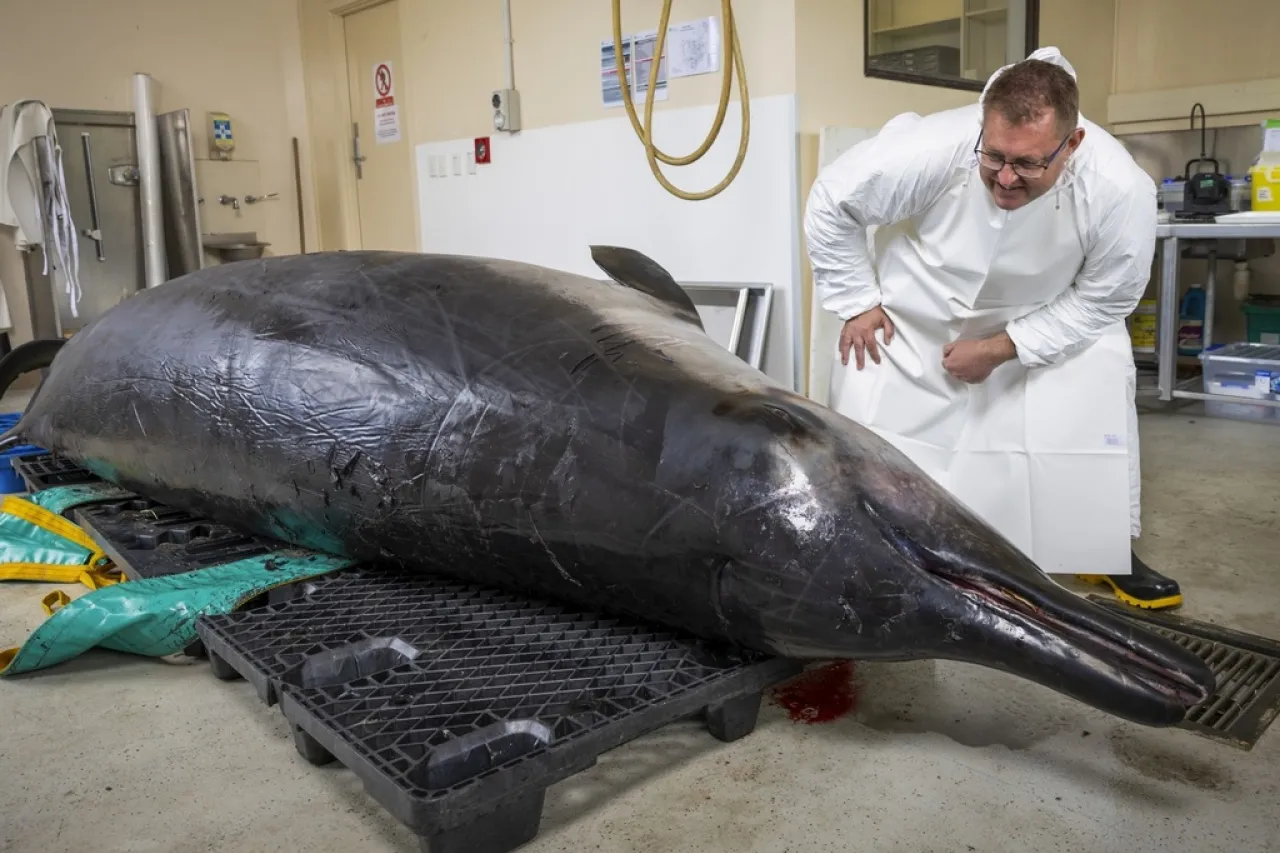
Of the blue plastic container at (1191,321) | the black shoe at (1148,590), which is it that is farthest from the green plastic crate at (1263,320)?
the black shoe at (1148,590)

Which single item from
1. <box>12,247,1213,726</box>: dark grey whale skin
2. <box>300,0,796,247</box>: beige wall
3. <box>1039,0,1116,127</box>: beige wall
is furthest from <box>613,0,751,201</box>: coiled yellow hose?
<box>1039,0,1116,127</box>: beige wall

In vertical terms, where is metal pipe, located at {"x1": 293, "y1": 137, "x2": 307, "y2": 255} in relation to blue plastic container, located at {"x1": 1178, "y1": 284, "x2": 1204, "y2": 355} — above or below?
above

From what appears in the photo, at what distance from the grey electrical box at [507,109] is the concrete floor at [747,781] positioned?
3.65 meters

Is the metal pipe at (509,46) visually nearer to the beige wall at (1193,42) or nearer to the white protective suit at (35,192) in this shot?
the white protective suit at (35,192)

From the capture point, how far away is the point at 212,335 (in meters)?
2.45

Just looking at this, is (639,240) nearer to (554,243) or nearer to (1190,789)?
(554,243)

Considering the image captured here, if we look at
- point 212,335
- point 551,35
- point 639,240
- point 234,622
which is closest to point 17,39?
point 551,35

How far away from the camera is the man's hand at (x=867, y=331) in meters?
2.71

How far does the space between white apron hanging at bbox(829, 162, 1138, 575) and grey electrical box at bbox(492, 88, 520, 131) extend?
3004mm

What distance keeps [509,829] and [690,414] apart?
71 centimetres

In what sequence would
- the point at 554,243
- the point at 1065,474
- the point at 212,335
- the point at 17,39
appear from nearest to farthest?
1. the point at 212,335
2. the point at 1065,474
3. the point at 554,243
4. the point at 17,39

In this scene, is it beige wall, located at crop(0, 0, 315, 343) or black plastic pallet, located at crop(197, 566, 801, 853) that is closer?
black plastic pallet, located at crop(197, 566, 801, 853)

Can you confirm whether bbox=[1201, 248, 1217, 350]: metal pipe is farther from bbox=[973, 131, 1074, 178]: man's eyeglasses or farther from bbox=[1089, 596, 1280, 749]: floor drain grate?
bbox=[973, 131, 1074, 178]: man's eyeglasses

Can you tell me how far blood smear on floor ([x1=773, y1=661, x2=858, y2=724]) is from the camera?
1.98 m
